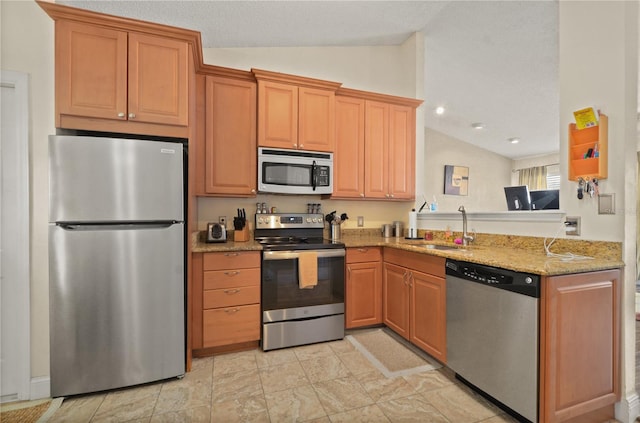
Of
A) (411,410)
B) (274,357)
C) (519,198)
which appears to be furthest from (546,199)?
(274,357)

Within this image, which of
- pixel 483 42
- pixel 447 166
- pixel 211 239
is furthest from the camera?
pixel 447 166

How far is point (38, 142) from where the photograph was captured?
70.9 inches

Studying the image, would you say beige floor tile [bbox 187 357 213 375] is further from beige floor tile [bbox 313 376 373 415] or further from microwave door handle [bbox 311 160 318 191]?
microwave door handle [bbox 311 160 318 191]

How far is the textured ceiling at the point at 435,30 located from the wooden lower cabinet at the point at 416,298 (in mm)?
2410

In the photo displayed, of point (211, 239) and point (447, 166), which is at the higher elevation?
point (447, 166)

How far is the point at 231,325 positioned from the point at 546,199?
2787 mm

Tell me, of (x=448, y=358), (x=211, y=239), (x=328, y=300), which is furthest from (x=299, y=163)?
(x=448, y=358)

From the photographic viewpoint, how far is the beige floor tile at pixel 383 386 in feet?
6.05

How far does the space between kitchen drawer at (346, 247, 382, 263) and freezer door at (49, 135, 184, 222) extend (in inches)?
59.1

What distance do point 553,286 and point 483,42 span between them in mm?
3036

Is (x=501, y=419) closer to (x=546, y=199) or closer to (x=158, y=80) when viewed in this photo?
(x=546, y=199)

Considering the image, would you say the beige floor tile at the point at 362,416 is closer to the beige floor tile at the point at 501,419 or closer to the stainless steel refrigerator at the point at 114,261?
the beige floor tile at the point at 501,419

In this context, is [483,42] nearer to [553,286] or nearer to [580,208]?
[580,208]

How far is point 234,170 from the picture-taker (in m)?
2.69
